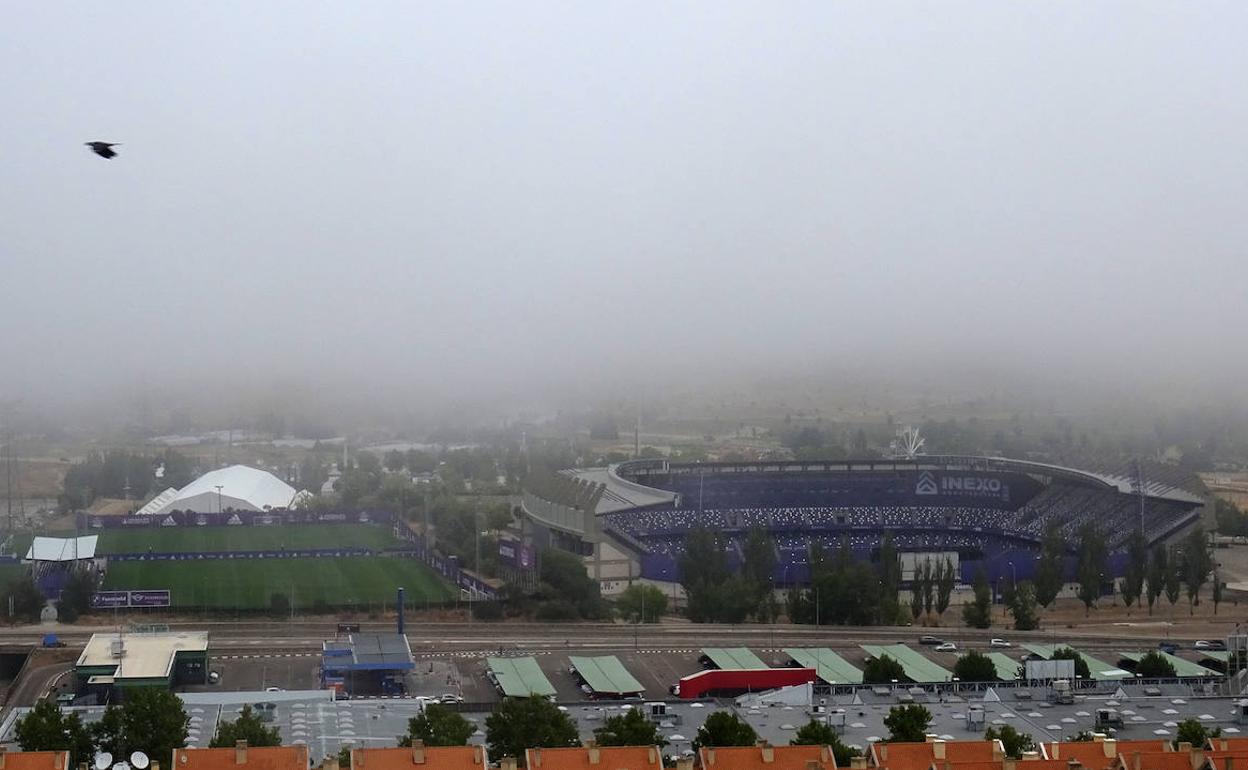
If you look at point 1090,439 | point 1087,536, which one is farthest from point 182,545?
point 1090,439

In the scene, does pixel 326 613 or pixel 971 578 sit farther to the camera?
A: pixel 971 578

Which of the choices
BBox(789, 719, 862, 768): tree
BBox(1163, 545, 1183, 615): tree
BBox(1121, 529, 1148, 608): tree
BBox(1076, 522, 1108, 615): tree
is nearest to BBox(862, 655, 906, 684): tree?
BBox(789, 719, 862, 768): tree

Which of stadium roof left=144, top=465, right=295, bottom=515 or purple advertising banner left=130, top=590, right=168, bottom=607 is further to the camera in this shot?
stadium roof left=144, top=465, right=295, bottom=515

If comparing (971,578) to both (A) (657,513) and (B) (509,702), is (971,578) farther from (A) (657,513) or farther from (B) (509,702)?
(B) (509,702)

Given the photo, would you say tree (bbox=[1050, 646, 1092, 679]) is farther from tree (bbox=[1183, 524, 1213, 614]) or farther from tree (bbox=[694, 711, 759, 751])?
tree (bbox=[1183, 524, 1213, 614])

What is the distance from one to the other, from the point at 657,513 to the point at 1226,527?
725 inches

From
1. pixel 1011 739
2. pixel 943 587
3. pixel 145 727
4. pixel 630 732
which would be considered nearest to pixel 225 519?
pixel 943 587

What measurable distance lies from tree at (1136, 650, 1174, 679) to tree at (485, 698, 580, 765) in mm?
11268

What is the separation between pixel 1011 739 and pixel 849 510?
35.2 m

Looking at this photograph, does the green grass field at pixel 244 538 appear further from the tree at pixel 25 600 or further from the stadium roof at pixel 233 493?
the tree at pixel 25 600

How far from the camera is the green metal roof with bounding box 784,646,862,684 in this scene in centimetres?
2656

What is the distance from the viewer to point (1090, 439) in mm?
84125

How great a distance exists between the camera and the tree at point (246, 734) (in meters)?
18.3

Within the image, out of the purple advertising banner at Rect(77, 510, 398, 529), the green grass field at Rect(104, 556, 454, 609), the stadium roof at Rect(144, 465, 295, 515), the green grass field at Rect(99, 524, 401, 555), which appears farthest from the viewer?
the stadium roof at Rect(144, 465, 295, 515)
